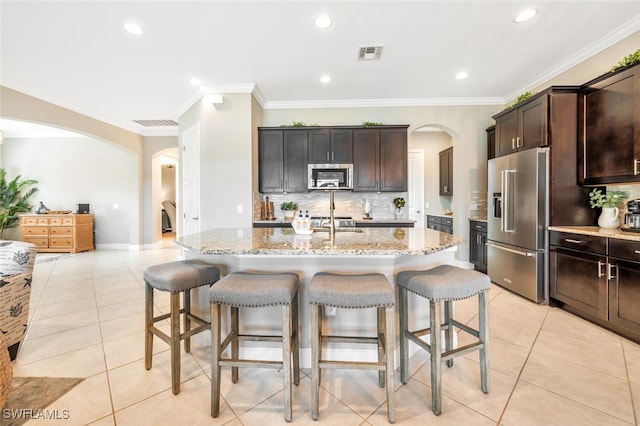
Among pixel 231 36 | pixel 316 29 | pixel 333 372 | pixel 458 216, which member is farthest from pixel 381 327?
pixel 458 216

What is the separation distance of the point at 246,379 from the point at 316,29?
302 centimetres

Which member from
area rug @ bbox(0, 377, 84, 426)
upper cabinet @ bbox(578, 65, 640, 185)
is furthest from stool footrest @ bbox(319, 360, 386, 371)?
upper cabinet @ bbox(578, 65, 640, 185)

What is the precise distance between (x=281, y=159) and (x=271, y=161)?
16 centimetres

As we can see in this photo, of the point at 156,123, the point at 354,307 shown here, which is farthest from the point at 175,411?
the point at 156,123

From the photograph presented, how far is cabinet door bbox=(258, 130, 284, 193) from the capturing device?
14.5 feet

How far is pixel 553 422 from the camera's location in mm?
1464

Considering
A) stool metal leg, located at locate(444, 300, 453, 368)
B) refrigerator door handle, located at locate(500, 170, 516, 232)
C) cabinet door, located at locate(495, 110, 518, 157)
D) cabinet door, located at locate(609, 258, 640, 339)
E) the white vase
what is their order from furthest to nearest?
1. cabinet door, located at locate(495, 110, 518, 157)
2. refrigerator door handle, located at locate(500, 170, 516, 232)
3. the white vase
4. cabinet door, located at locate(609, 258, 640, 339)
5. stool metal leg, located at locate(444, 300, 453, 368)

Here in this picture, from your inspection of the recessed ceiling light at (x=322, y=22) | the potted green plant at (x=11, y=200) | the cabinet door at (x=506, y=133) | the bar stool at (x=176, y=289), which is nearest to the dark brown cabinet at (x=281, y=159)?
the recessed ceiling light at (x=322, y=22)

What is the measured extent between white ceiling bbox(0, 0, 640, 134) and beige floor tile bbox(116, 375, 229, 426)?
9.62 feet

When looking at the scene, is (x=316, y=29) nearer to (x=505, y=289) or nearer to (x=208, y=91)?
(x=208, y=91)

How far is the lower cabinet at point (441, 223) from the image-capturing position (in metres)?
4.93

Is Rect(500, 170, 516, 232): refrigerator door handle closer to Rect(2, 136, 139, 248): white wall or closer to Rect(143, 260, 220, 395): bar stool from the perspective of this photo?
Rect(143, 260, 220, 395): bar stool

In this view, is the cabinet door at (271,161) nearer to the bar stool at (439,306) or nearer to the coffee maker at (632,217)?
the bar stool at (439,306)

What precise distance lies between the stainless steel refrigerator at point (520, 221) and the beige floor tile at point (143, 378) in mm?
3472
